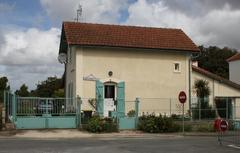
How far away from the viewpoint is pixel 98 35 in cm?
3403

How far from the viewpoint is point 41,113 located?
28453mm

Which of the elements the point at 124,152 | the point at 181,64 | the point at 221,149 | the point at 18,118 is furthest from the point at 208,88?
the point at 124,152

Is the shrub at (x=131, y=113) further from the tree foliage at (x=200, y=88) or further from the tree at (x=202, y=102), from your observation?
the tree foliage at (x=200, y=88)

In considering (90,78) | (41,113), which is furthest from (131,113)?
(41,113)

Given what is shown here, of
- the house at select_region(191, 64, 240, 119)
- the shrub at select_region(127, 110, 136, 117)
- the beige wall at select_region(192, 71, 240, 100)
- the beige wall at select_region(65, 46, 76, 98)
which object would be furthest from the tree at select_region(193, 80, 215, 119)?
the beige wall at select_region(65, 46, 76, 98)

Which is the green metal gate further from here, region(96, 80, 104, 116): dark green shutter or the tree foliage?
the tree foliage

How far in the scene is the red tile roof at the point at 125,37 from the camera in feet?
109

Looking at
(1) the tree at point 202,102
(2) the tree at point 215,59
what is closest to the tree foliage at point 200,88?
(1) the tree at point 202,102

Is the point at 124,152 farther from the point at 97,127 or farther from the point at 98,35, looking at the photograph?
the point at 98,35

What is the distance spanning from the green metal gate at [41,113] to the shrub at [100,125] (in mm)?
1132

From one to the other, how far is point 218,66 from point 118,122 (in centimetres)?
5596

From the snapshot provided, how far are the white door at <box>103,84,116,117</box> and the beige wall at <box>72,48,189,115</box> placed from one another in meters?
0.65

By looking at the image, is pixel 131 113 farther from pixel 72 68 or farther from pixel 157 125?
pixel 72 68

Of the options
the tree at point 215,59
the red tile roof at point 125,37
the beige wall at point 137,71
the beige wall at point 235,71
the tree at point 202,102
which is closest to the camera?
the tree at point 202,102
